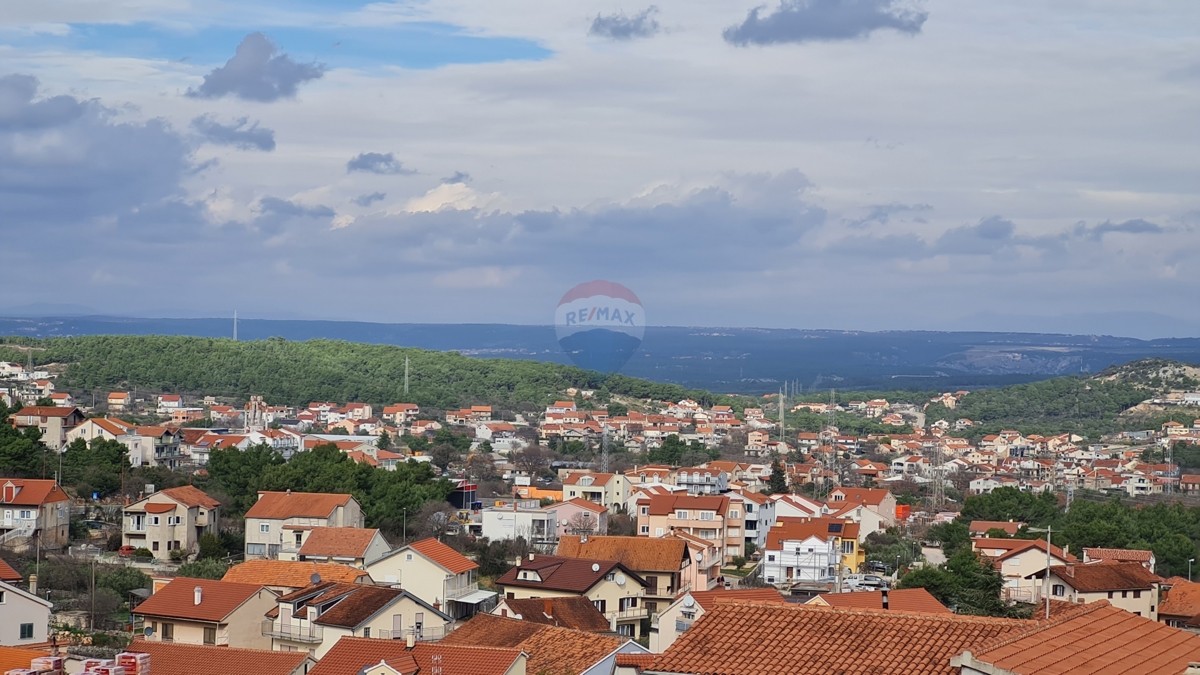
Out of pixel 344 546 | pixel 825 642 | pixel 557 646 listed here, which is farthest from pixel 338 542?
pixel 825 642

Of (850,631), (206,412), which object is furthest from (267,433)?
(850,631)

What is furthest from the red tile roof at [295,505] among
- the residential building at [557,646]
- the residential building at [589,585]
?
the residential building at [557,646]

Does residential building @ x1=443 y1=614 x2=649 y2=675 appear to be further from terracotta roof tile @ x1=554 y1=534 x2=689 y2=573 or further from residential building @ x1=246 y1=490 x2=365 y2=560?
residential building @ x1=246 y1=490 x2=365 y2=560

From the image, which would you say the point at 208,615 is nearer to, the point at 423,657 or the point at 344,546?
the point at 423,657

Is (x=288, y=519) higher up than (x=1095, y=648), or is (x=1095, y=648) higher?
(x=1095, y=648)

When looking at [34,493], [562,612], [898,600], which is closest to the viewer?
[898,600]

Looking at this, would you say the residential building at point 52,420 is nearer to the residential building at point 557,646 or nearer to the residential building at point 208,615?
the residential building at point 208,615

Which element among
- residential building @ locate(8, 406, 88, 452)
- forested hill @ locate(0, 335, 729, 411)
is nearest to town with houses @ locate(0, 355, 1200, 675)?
residential building @ locate(8, 406, 88, 452)
